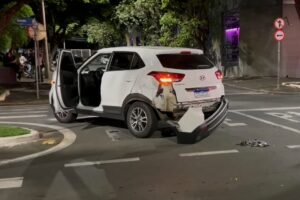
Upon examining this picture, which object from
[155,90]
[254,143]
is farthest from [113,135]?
[254,143]

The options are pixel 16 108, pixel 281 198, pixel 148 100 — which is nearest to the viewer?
pixel 281 198

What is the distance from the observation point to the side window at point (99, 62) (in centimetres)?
1169

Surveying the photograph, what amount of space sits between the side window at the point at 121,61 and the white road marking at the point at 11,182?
4.06m

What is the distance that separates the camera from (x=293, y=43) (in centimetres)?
2812

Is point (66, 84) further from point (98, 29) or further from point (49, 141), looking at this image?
point (98, 29)

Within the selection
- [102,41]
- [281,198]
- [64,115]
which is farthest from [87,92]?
[102,41]

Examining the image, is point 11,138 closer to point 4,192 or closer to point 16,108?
point 4,192

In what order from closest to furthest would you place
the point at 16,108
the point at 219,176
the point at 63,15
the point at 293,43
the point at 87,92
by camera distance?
1. the point at 219,176
2. the point at 87,92
3. the point at 16,108
4. the point at 293,43
5. the point at 63,15

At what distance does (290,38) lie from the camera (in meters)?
28.1

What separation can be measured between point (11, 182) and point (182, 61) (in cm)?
437

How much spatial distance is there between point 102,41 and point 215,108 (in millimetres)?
32262

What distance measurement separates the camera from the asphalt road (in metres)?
6.55

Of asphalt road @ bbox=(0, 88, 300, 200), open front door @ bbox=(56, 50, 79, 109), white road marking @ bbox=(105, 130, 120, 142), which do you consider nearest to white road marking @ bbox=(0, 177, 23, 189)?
asphalt road @ bbox=(0, 88, 300, 200)

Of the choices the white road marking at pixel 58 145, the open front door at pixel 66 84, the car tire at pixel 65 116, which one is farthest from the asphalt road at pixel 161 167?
the car tire at pixel 65 116
